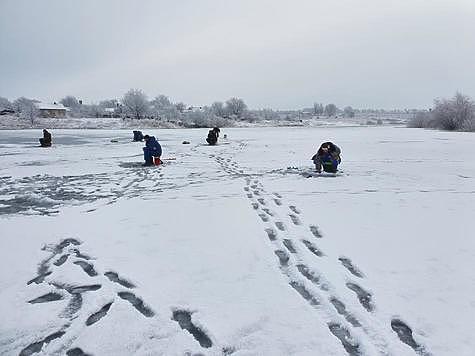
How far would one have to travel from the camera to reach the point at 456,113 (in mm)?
54656

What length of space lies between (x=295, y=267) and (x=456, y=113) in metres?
58.8

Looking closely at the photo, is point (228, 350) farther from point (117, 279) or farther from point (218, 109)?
point (218, 109)

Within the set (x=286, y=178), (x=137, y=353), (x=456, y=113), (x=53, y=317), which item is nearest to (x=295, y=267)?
(x=137, y=353)

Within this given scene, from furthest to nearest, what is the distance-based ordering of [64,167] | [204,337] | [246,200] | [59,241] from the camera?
[64,167], [246,200], [59,241], [204,337]

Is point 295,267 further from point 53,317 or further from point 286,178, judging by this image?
point 286,178

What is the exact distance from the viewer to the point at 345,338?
320cm

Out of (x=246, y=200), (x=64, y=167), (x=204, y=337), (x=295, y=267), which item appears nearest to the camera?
(x=204, y=337)

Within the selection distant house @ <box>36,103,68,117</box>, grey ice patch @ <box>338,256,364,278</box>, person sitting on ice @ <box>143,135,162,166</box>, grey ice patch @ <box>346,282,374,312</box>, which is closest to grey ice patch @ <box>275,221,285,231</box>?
grey ice patch @ <box>338,256,364,278</box>

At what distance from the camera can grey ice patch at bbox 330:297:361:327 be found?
3430 millimetres

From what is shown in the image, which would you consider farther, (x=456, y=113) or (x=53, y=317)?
(x=456, y=113)

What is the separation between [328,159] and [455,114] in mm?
50573

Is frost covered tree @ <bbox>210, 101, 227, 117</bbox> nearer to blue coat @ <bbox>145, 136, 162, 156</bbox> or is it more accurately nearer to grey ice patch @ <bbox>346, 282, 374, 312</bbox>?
blue coat @ <bbox>145, 136, 162, 156</bbox>

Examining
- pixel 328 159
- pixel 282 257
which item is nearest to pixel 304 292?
pixel 282 257

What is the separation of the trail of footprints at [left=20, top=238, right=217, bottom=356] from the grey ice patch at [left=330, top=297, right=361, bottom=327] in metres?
1.10
